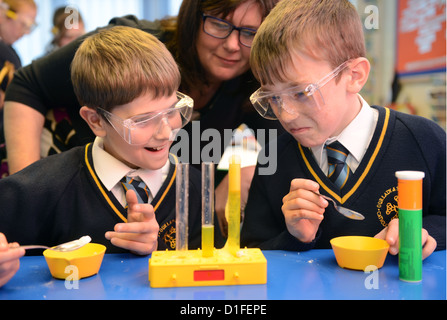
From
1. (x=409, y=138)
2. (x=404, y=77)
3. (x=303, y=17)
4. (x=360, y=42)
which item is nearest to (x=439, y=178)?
(x=409, y=138)

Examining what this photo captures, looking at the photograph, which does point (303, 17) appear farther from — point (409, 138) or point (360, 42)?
point (409, 138)

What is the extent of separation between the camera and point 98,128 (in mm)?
1244

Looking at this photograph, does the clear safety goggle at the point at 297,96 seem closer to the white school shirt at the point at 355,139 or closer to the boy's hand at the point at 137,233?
the white school shirt at the point at 355,139

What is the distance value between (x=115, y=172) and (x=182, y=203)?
0.37 metres

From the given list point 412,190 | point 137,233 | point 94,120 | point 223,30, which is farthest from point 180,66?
point 412,190

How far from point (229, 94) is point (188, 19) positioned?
0.36m

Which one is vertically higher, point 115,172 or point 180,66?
point 180,66

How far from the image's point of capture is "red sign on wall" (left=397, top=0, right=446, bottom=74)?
3.97 metres

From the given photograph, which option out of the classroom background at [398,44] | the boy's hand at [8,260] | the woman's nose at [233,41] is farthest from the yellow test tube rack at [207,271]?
the classroom background at [398,44]

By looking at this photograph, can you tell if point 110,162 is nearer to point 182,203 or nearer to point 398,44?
point 182,203

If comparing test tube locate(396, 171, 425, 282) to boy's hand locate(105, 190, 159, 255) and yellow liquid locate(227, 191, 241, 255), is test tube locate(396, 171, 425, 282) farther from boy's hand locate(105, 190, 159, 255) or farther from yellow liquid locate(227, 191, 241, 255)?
boy's hand locate(105, 190, 159, 255)

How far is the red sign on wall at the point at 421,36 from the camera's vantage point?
3.97 m

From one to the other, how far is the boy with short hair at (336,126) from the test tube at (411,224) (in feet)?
0.80

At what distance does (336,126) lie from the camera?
1188 mm
